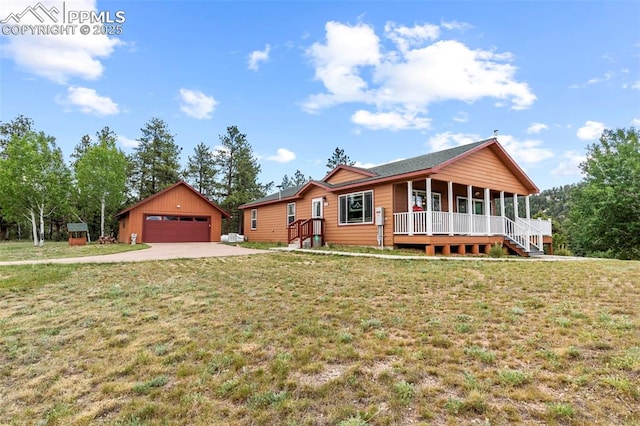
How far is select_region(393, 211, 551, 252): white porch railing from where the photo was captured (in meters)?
11.5

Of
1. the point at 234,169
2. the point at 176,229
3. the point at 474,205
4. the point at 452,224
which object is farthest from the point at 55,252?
the point at 234,169

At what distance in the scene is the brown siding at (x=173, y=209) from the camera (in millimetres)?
21641

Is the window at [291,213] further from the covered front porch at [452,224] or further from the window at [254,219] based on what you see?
the covered front porch at [452,224]

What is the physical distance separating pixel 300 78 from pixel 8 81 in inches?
562

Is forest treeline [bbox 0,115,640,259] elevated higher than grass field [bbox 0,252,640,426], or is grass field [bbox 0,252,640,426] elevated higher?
forest treeline [bbox 0,115,640,259]

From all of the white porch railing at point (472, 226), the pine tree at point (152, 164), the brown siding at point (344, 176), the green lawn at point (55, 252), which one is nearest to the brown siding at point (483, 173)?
the white porch railing at point (472, 226)

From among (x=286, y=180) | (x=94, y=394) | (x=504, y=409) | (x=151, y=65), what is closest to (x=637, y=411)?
(x=504, y=409)

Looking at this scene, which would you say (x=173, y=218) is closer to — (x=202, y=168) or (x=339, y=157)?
(x=202, y=168)

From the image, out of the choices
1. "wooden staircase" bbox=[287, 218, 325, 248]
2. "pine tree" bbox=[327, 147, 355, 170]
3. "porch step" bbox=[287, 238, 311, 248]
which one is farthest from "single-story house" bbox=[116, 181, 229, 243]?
"pine tree" bbox=[327, 147, 355, 170]

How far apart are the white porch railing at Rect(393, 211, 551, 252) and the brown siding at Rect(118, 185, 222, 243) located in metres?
16.2

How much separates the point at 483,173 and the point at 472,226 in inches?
108

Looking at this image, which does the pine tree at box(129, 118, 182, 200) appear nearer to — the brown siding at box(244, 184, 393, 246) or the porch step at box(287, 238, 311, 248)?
the brown siding at box(244, 184, 393, 246)

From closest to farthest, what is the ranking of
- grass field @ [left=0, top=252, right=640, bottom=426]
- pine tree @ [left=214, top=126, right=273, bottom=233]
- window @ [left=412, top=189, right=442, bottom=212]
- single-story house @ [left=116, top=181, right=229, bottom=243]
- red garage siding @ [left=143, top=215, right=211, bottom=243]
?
grass field @ [left=0, top=252, right=640, bottom=426], window @ [left=412, top=189, right=442, bottom=212], single-story house @ [left=116, top=181, right=229, bottom=243], red garage siding @ [left=143, top=215, right=211, bottom=243], pine tree @ [left=214, top=126, right=273, bottom=233]

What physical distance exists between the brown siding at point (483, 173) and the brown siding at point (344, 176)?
3488mm
